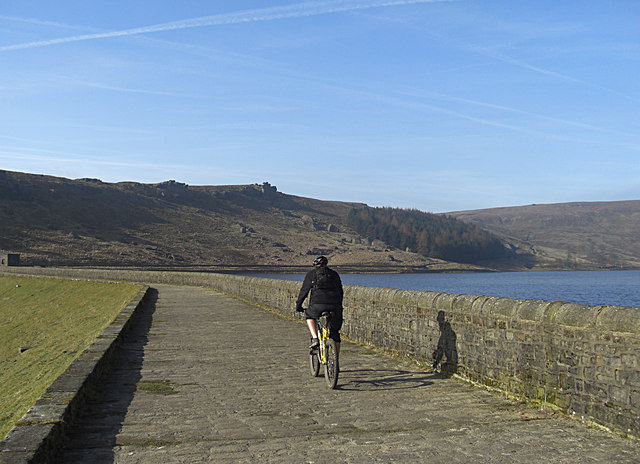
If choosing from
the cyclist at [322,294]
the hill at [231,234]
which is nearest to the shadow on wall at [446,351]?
the cyclist at [322,294]

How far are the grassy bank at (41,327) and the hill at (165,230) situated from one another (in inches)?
1430

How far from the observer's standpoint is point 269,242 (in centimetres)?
12362

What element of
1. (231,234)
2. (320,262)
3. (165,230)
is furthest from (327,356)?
(231,234)

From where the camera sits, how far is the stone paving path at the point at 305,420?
15.8 ft

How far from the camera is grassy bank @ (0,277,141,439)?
12.3m

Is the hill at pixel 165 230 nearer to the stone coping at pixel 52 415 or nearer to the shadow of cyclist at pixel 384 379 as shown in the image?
→ the stone coping at pixel 52 415

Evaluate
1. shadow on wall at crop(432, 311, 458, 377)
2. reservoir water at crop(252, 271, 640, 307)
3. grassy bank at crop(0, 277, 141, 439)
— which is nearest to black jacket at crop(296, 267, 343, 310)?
shadow on wall at crop(432, 311, 458, 377)

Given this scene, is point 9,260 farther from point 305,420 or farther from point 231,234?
point 231,234

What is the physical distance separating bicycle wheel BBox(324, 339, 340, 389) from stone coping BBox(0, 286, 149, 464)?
255 cm

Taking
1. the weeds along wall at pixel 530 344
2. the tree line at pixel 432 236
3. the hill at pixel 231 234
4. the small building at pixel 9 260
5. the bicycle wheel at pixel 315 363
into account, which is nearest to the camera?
the weeds along wall at pixel 530 344

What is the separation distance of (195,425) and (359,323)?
596cm

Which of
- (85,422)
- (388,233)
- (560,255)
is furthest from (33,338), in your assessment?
(560,255)

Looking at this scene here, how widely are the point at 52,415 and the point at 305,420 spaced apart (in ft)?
6.89

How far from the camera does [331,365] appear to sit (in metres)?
7.35
